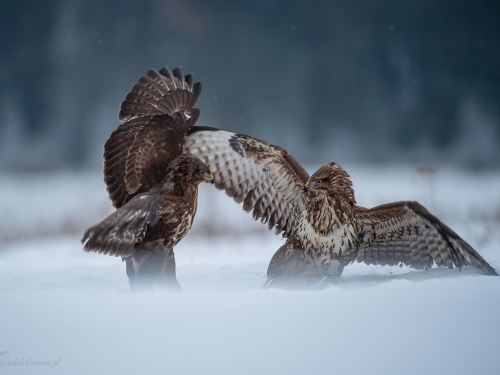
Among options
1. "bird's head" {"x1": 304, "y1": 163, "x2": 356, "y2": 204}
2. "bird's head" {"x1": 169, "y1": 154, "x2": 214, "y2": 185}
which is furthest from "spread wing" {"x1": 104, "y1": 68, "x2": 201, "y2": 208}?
"bird's head" {"x1": 304, "y1": 163, "x2": 356, "y2": 204}

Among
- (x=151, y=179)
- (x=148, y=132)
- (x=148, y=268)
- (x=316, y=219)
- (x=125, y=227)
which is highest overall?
(x=148, y=132)

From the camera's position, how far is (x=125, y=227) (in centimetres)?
227

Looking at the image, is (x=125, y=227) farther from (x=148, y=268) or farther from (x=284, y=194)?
(x=284, y=194)

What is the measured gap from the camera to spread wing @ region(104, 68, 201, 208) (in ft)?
9.48

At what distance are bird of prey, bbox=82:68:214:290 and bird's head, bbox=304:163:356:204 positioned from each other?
20.6 inches

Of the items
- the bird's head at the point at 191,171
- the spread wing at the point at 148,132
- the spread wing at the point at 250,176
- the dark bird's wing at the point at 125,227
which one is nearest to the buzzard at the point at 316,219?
the spread wing at the point at 250,176

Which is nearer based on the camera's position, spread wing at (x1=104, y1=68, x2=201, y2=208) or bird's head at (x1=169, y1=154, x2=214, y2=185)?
bird's head at (x1=169, y1=154, x2=214, y2=185)

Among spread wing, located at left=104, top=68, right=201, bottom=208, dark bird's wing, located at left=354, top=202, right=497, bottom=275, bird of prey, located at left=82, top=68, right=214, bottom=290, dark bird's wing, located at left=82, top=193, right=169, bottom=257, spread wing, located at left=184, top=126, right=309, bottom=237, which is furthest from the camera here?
spread wing, located at left=184, top=126, right=309, bottom=237

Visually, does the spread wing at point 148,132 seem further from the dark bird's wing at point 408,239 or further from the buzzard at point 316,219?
the dark bird's wing at point 408,239

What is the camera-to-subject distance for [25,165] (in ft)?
14.8

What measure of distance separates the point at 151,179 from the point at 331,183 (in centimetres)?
93

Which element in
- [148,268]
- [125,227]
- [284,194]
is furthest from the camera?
[284,194]

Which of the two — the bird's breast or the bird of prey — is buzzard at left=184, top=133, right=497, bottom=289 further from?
the bird of prey

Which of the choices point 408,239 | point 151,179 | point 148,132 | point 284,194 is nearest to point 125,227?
point 151,179
